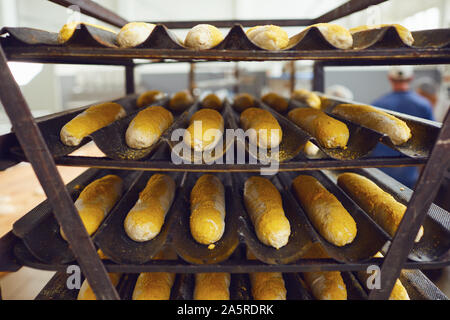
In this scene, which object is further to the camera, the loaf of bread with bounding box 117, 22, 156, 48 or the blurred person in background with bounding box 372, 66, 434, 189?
the blurred person in background with bounding box 372, 66, 434, 189

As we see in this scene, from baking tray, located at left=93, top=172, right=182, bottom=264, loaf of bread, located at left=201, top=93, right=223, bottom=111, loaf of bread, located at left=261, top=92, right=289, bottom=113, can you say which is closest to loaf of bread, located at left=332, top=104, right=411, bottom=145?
loaf of bread, located at left=261, top=92, right=289, bottom=113

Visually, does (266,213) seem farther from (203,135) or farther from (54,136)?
(54,136)

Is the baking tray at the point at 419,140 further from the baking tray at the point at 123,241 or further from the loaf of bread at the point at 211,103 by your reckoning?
the loaf of bread at the point at 211,103

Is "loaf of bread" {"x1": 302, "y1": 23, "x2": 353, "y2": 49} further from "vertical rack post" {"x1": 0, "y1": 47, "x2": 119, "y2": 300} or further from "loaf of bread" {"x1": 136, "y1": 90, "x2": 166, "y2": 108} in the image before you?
"loaf of bread" {"x1": 136, "y1": 90, "x2": 166, "y2": 108}

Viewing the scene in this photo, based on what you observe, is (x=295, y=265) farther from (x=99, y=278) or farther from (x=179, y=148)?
(x=99, y=278)

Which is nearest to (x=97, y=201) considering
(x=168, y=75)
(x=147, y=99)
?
(x=147, y=99)

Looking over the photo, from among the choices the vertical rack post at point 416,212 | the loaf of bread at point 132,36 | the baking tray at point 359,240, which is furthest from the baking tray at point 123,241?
the vertical rack post at point 416,212
